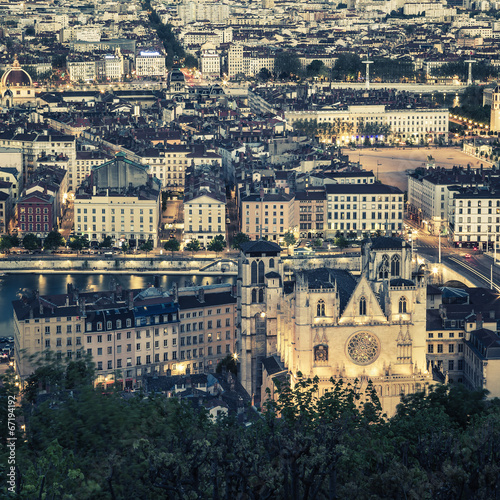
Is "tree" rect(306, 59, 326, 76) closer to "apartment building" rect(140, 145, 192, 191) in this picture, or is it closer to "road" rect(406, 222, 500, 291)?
"apartment building" rect(140, 145, 192, 191)

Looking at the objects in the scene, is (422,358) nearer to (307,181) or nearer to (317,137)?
(307,181)

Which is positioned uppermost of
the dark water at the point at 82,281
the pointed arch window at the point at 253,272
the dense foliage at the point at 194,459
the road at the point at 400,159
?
the dense foliage at the point at 194,459

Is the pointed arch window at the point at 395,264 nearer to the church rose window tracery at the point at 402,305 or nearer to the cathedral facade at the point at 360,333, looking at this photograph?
the cathedral facade at the point at 360,333

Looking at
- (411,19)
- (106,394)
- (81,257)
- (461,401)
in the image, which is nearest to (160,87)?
(81,257)

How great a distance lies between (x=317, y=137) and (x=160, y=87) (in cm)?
2039

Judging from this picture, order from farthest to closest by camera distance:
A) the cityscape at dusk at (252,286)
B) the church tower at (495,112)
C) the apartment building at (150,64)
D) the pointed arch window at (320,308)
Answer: the apartment building at (150,64)
the church tower at (495,112)
the pointed arch window at (320,308)
the cityscape at dusk at (252,286)

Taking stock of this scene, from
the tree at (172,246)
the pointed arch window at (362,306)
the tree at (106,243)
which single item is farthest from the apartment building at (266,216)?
the pointed arch window at (362,306)

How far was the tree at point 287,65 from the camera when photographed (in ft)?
249

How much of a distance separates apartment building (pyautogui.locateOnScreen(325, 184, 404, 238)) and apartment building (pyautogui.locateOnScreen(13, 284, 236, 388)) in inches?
458

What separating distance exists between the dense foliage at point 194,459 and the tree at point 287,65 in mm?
64552

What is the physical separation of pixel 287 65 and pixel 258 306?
188 feet

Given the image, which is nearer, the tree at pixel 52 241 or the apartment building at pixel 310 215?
the tree at pixel 52 241

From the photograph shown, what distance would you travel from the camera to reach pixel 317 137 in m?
51.9

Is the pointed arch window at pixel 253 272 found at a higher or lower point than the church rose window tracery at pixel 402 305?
higher
